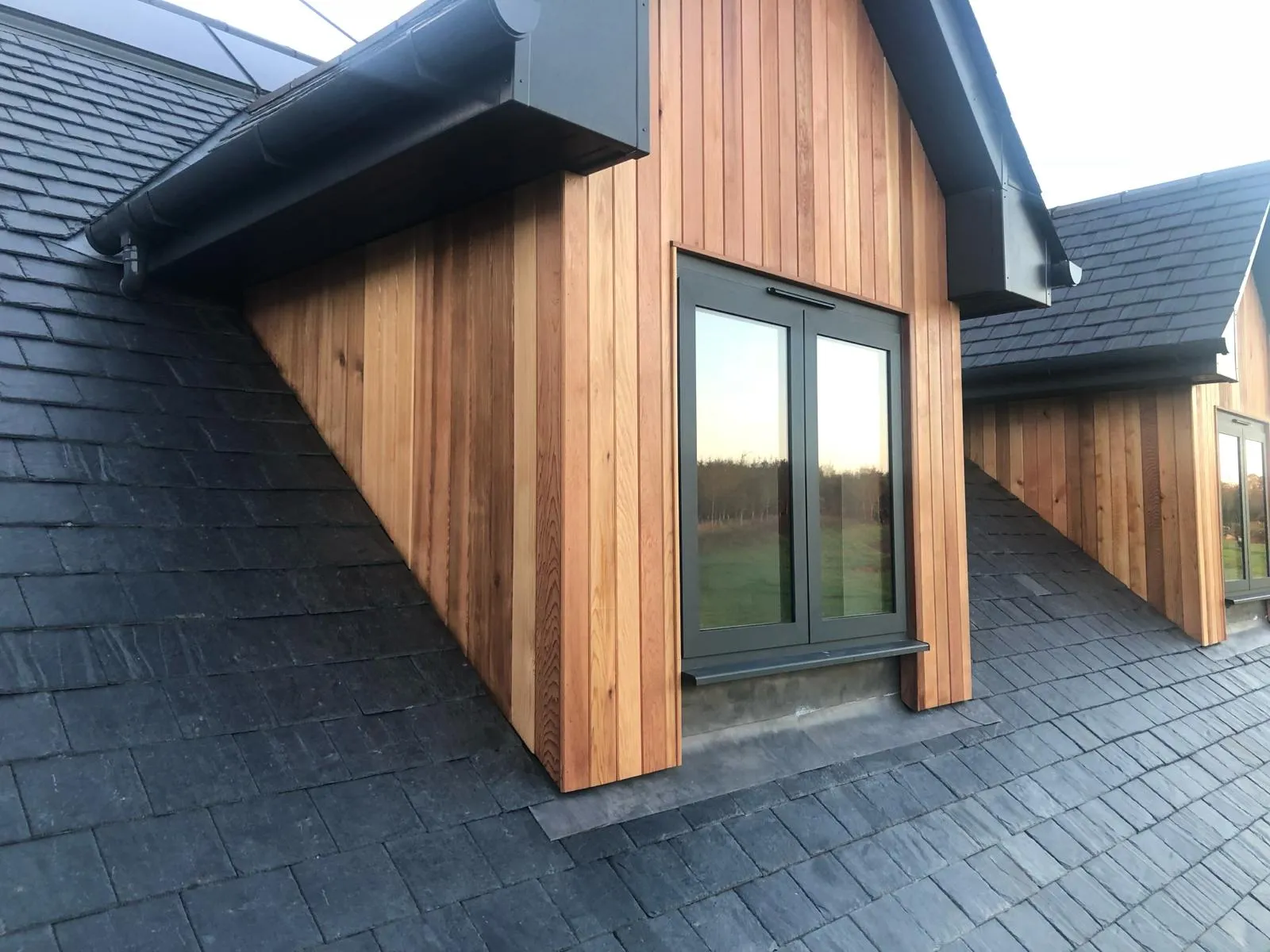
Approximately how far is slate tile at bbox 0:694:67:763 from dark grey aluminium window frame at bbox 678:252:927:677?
165 cm

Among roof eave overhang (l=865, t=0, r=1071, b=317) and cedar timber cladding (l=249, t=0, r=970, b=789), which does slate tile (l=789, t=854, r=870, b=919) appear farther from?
roof eave overhang (l=865, t=0, r=1071, b=317)

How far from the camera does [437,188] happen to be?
8.53ft

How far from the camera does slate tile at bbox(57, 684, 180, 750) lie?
77.9 inches

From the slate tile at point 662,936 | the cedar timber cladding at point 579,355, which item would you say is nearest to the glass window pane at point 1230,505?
the cedar timber cladding at point 579,355

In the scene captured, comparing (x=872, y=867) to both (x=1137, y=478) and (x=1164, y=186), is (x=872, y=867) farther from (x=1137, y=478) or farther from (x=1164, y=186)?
(x=1164, y=186)

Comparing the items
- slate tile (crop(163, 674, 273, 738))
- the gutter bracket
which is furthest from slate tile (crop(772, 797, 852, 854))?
the gutter bracket

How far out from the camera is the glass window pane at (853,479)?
351cm

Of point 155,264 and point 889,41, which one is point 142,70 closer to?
point 155,264

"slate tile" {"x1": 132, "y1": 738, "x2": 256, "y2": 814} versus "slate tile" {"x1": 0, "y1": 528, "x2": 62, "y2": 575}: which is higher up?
"slate tile" {"x1": 0, "y1": 528, "x2": 62, "y2": 575}

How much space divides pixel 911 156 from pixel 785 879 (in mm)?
3051

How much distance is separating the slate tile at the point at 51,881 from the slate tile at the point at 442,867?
0.58 meters

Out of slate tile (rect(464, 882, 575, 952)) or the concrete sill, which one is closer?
slate tile (rect(464, 882, 575, 952))

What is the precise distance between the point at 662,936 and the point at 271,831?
927mm

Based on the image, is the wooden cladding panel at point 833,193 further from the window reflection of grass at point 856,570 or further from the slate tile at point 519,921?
Answer: the slate tile at point 519,921
